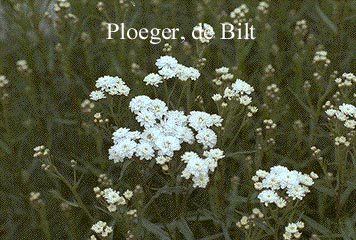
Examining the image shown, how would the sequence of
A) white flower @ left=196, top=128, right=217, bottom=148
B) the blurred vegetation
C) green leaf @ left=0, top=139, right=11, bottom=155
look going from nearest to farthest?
white flower @ left=196, top=128, right=217, bottom=148 < the blurred vegetation < green leaf @ left=0, top=139, right=11, bottom=155

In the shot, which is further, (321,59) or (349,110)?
(321,59)

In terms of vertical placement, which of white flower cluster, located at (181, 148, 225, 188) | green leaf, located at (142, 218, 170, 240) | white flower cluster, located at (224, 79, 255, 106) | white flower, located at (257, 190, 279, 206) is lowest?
green leaf, located at (142, 218, 170, 240)

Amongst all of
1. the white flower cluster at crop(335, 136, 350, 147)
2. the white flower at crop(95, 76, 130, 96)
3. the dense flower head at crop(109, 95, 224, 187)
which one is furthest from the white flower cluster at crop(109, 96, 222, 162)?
the white flower cluster at crop(335, 136, 350, 147)

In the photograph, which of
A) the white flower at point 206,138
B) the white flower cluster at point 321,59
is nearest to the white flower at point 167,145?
the white flower at point 206,138

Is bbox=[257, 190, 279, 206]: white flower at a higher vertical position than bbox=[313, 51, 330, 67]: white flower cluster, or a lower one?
lower

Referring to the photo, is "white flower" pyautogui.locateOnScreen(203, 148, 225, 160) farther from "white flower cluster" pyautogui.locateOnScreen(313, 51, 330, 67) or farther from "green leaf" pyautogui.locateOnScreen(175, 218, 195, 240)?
"white flower cluster" pyautogui.locateOnScreen(313, 51, 330, 67)

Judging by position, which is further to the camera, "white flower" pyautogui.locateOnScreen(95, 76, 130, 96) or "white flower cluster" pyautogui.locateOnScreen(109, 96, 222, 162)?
"white flower" pyautogui.locateOnScreen(95, 76, 130, 96)

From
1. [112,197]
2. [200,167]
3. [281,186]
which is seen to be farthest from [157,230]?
[281,186]

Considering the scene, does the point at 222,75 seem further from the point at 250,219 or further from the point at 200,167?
the point at 250,219
